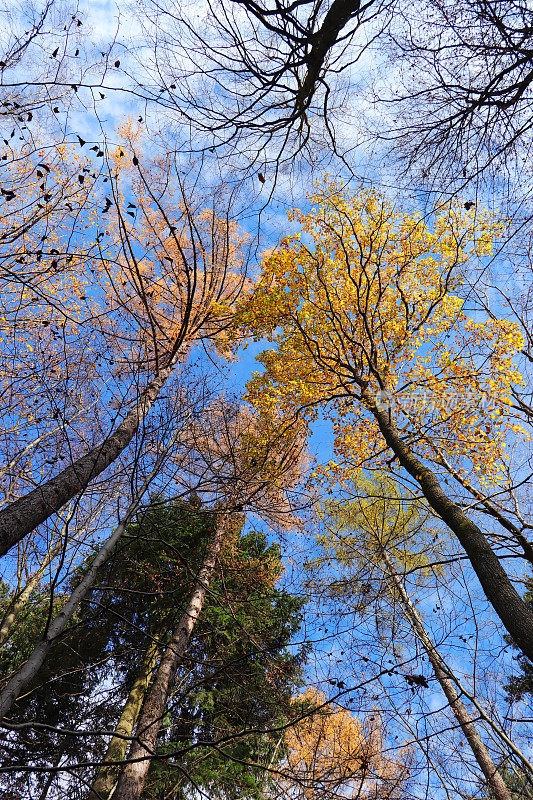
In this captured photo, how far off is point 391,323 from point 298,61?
421 centimetres

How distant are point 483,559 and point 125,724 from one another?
7017mm

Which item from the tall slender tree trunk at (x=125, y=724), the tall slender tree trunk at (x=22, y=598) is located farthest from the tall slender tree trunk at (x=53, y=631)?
the tall slender tree trunk at (x=22, y=598)

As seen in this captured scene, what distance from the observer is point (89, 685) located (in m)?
7.88

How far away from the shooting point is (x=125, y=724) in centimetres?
672

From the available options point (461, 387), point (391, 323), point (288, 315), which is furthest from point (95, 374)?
point (461, 387)

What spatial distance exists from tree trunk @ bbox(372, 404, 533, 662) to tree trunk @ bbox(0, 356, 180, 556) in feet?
10.9

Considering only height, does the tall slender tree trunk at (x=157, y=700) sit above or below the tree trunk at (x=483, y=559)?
below

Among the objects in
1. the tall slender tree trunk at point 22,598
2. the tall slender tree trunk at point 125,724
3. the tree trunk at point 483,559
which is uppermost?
the tree trunk at point 483,559

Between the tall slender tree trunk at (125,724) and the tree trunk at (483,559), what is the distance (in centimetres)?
447

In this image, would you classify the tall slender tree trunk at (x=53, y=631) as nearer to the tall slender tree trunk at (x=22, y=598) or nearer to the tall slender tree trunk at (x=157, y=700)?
the tall slender tree trunk at (x=157, y=700)

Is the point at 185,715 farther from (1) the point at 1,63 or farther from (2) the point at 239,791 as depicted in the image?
(1) the point at 1,63

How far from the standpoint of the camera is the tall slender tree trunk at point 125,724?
19.0ft

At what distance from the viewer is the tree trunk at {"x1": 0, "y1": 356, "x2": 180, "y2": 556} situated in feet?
9.96

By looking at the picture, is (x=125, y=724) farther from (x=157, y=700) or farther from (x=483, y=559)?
(x=483, y=559)
